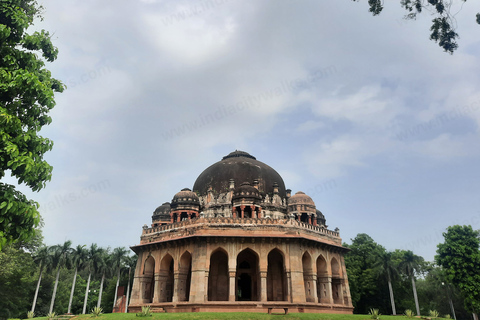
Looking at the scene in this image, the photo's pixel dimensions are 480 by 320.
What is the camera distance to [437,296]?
38531mm

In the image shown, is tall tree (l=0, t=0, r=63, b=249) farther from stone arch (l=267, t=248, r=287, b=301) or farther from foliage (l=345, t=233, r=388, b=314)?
foliage (l=345, t=233, r=388, b=314)

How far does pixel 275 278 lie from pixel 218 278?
4.06 metres

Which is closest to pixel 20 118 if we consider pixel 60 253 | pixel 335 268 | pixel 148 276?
pixel 148 276

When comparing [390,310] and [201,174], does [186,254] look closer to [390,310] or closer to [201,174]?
[201,174]

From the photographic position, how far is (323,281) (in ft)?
74.9

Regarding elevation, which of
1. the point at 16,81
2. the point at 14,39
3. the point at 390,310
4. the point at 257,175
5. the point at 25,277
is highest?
the point at 257,175

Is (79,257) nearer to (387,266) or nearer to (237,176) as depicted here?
(237,176)

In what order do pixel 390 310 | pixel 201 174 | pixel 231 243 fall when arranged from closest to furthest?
pixel 231 243 < pixel 201 174 < pixel 390 310

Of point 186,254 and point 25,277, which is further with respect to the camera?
point 25,277

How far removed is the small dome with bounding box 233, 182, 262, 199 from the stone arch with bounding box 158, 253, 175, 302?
646 cm

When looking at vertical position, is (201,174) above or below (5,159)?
above

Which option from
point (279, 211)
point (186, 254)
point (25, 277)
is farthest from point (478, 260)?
point (25, 277)

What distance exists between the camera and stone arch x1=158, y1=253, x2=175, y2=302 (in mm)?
22547

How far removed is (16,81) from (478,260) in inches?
1160
